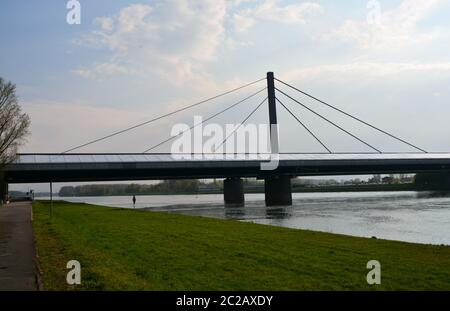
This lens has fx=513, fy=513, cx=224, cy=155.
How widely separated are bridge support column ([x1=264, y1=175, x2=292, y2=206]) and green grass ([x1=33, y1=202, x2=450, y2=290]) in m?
60.2

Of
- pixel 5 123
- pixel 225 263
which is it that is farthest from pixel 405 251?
pixel 5 123

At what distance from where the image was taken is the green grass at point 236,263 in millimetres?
9031

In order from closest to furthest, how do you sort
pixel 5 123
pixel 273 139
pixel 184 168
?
1. pixel 5 123
2. pixel 273 139
3. pixel 184 168

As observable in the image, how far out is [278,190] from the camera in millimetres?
79375

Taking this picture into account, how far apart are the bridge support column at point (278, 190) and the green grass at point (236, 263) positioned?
60201 mm

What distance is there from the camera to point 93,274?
962cm

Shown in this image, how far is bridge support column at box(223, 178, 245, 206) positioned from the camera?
8906cm

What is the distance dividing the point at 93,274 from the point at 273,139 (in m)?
55.6
